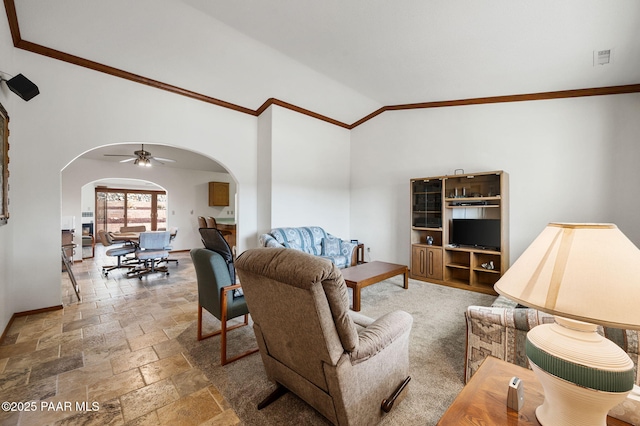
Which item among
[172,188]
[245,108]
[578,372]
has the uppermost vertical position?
[245,108]

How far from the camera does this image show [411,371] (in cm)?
215

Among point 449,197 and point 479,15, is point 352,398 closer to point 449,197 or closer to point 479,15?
point 479,15

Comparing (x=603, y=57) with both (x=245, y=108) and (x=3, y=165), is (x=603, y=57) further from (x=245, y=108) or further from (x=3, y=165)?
(x=3, y=165)

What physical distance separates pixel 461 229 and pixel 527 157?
1.55m

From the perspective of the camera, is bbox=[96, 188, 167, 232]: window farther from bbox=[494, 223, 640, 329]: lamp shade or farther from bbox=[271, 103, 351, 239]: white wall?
bbox=[494, 223, 640, 329]: lamp shade

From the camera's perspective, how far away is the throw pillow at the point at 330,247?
512 cm

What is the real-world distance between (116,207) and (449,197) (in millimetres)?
12010

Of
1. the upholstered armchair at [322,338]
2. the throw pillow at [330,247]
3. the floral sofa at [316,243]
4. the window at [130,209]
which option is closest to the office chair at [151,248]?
the floral sofa at [316,243]

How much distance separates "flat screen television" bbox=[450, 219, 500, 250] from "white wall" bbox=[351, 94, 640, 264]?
443 millimetres

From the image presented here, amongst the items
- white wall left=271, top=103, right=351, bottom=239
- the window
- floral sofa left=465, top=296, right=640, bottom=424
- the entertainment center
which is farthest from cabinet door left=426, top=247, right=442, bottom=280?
the window

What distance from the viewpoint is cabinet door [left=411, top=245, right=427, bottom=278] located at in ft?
16.1

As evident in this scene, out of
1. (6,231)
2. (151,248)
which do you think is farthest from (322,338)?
(151,248)

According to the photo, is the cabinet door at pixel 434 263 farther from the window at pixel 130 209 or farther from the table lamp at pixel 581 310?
the window at pixel 130 209

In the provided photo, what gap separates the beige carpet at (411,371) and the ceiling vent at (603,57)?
349 centimetres
